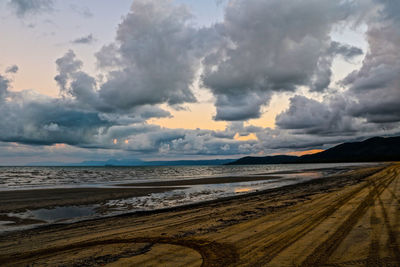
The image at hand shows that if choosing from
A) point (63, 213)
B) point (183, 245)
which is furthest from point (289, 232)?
point (63, 213)

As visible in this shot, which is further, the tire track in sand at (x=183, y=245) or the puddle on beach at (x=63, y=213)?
the puddle on beach at (x=63, y=213)

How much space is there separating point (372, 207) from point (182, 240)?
1005cm

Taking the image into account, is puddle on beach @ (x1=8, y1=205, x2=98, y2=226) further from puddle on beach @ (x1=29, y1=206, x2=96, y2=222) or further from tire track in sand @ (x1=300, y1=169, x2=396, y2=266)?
tire track in sand @ (x1=300, y1=169, x2=396, y2=266)

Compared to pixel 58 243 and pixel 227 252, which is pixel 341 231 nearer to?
pixel 227 252

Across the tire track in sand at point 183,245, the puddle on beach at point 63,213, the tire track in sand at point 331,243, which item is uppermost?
the tire track in sand at point 331,243

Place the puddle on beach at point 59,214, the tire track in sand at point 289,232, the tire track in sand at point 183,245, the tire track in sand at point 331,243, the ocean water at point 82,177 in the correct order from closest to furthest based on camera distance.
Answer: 1. the tire track in sand at point 331,243
2. the tire track in sand at point 183,245
3. the tire track in sand at point 289,232
4. the puddle on beach at point 59,214
5. the ocean water at point 82,177

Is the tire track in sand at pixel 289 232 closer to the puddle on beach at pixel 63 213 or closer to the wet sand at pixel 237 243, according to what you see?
the wet sand at pixel 237 243

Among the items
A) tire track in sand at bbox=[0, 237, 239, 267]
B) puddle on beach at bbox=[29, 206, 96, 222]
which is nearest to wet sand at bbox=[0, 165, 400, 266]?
tire track in sand at bbox=[0, 237, 239, 267]

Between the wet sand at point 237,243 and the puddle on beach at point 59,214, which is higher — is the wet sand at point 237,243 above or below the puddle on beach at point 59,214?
above

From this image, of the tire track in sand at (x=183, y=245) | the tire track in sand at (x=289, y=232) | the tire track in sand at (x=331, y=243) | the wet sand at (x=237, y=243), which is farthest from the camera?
the tire track in sand at (x=289, y=232)

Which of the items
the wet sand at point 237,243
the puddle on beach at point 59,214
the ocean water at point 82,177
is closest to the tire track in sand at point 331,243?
the wet sand at point 237,243

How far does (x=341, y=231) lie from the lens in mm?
8609

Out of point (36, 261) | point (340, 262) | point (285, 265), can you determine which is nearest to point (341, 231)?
point (340, 262)

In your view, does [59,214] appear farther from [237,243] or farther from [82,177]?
[82,177]
